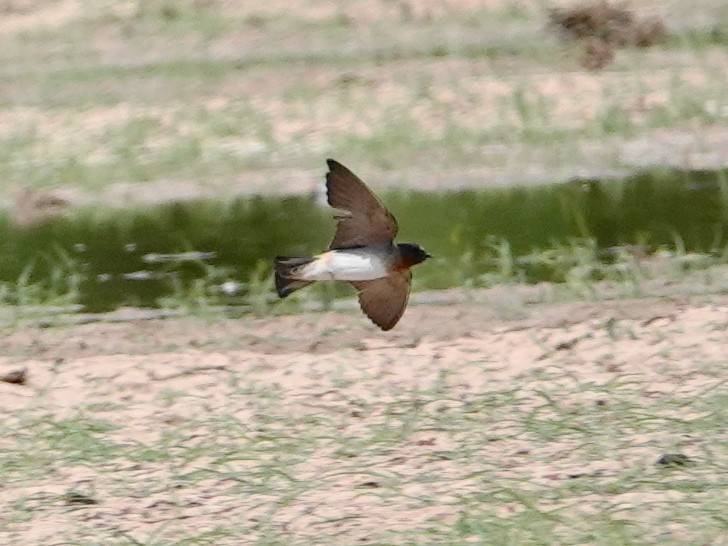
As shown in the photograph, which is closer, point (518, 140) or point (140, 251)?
point (140, 251)

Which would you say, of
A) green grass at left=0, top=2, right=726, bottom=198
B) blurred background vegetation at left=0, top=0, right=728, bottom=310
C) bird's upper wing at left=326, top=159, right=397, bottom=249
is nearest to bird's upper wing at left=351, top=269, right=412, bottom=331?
bird's upper wing at left=326, top=159, right=397, bottom=249

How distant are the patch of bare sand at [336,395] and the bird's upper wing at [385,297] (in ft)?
0.82

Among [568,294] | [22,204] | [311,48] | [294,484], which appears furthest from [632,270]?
[311,48]

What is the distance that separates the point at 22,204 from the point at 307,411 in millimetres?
4653

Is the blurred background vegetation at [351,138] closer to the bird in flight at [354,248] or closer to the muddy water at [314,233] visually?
the muddy water at [314,233]

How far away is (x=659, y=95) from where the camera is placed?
10.5m

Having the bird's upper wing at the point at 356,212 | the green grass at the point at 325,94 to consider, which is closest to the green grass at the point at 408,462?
the bird's upper wing at the point at 356,212

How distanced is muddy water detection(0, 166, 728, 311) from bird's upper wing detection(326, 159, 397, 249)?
218cm

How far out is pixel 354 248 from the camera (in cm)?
517

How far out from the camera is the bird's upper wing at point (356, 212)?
505 cm

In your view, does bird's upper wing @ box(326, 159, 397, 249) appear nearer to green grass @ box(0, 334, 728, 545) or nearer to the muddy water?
green grass @ box(0, 334, 728, 545)

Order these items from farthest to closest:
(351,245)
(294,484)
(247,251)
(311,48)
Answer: (311,48), (247,251), (351,245), (294,484)

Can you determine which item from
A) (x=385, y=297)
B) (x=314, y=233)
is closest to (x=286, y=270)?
(x=385, y=297)

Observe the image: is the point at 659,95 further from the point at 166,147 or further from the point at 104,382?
the point at 104,382
